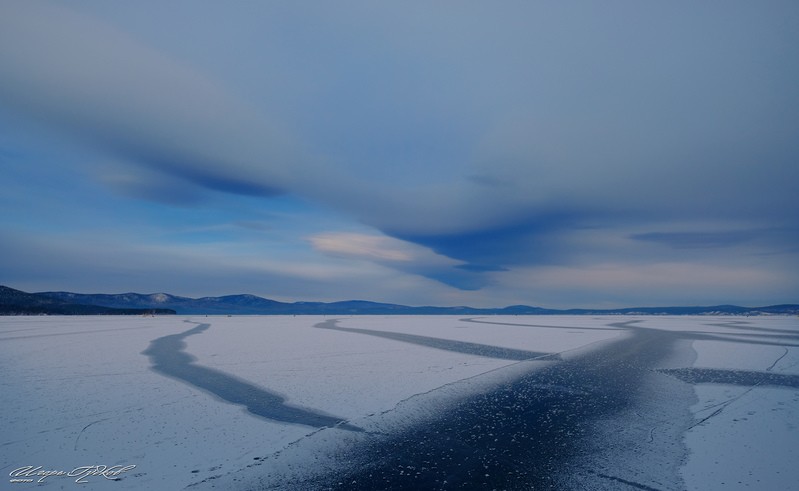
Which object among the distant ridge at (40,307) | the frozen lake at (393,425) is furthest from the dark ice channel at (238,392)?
the distant ridge at (40,307)

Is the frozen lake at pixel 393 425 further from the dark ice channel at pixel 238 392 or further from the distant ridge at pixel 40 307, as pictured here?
the distant ridge at pixel 40 307

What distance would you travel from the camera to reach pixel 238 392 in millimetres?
8914

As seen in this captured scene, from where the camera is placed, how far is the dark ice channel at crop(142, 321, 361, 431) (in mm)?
7109

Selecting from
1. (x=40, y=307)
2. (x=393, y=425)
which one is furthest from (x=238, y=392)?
(x=40, y=307)

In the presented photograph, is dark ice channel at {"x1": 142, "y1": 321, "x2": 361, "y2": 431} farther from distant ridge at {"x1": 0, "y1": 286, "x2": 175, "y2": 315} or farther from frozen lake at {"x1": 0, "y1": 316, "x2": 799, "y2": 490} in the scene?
distant ridge at {"x1": 0, "y1": 286, "x2": 175, "y2": 315}

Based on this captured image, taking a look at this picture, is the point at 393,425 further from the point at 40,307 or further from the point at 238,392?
the point at 40,307

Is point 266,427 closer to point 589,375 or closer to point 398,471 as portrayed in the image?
point 398,471

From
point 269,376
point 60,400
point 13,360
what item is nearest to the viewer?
point 60,400

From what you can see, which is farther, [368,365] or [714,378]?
[368,365]

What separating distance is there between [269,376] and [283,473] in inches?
237

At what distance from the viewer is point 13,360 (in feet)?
42.4

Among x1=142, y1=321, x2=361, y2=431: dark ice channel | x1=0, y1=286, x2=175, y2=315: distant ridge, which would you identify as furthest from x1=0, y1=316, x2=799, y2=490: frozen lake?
x1=0, y1=286, x2=175, y2=315: distant ridge

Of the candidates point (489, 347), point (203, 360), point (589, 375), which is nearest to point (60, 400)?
point (203, 360)

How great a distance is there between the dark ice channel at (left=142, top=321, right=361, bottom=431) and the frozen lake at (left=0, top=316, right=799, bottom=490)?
54mm
